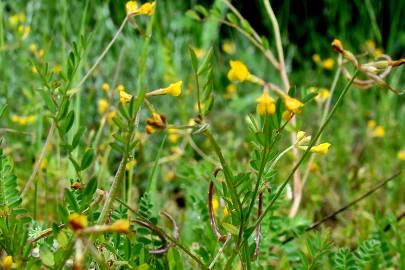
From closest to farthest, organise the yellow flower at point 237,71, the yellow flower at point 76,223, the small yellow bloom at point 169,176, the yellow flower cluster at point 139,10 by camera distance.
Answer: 1. the yellow flower at point 76,223
2. the yellow flower at point 237,71
3. the yellow flower cluster at point 139,10
4. the small yellow bloom at point 169,176

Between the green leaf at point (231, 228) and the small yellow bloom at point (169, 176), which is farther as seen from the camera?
the small yellow bloom at point (169, 176)

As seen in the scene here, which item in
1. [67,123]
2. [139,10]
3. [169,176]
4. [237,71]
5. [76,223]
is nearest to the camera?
[76,223]

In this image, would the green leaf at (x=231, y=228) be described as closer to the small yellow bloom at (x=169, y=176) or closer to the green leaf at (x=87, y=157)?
the green leaf at (x=87, y=157)

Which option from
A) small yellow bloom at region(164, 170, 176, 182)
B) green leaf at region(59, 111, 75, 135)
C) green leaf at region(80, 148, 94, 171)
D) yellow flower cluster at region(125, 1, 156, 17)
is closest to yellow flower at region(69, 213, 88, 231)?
green leaf at region(80, 148, 94, 171)

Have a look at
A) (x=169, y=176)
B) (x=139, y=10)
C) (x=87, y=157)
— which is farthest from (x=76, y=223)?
(x=169, y=176)

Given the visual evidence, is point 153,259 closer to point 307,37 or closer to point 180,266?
point 180,266

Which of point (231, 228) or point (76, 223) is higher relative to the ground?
point (76, 223)

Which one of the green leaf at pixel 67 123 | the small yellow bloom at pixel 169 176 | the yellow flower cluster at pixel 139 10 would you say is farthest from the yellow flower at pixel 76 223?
the small yellow bloom at pixel 169 176

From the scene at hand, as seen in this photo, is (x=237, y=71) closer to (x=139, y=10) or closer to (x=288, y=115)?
(x=288, y=115)

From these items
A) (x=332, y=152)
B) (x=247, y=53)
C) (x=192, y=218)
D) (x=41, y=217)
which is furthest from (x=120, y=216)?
(x=247, y=53)

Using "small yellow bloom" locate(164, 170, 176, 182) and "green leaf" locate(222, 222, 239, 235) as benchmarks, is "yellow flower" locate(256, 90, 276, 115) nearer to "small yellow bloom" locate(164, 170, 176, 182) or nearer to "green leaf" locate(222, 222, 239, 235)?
"green leaf" locate(222, 222, 239, 235)

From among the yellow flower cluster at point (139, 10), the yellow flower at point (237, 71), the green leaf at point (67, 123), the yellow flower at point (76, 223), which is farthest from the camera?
the yellow flower cluster at point (139, 10)
